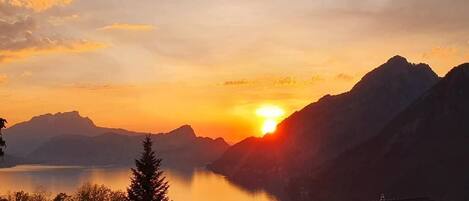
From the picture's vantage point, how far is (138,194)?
37.0 m

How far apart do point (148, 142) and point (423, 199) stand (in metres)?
98.1

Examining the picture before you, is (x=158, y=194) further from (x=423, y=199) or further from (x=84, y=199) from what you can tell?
(x=423, y=199)

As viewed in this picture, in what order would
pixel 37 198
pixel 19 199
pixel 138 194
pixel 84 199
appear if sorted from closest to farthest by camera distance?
pixel 138 194 → pixel 84 199 → pixel 19 199 → pixel 37 198

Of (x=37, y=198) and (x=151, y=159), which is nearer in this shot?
(x=151, y=159)

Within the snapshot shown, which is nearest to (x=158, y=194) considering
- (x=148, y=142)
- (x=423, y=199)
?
(x=148, y=142)

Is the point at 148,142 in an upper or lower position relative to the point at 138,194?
upper

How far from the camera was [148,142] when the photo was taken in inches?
1519

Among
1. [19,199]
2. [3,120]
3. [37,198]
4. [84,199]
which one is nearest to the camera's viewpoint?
[3,120]

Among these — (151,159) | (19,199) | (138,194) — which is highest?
(19,199)

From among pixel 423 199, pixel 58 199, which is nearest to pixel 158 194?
pixel 58 199

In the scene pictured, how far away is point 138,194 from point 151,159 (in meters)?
2.47

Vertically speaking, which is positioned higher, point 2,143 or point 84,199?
point 84,199

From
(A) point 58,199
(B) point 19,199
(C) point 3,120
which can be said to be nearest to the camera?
(C) point 3,120

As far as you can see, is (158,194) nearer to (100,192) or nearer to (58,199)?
(58,199)
